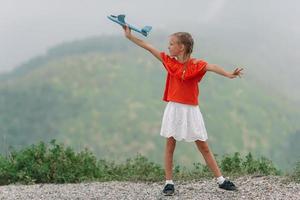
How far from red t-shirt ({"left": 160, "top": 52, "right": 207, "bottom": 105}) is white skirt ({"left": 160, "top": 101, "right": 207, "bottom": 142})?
0.09 meters

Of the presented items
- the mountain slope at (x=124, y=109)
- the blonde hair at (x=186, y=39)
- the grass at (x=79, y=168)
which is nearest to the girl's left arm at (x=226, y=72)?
the blonde hair at (x=186, y=39)

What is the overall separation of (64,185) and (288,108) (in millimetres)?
136093

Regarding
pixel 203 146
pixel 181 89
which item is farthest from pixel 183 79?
pixel 203 146

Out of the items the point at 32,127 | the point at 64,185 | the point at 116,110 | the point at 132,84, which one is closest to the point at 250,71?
the point at 132,84

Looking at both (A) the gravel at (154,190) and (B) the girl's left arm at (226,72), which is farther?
(A) the gravel at (154,190)

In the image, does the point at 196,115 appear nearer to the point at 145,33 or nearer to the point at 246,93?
the point at 145,33

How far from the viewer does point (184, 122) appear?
8.82 metres

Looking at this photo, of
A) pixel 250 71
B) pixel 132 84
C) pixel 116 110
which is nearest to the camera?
pixel 116 110

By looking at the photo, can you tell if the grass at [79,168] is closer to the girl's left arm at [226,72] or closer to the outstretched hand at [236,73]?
the girl's left arm at [226,72]

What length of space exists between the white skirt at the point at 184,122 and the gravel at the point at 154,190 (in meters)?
0.76

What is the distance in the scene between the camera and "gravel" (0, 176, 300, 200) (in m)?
9.07

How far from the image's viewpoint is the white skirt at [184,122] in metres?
8.84

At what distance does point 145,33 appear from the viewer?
28.1 ft

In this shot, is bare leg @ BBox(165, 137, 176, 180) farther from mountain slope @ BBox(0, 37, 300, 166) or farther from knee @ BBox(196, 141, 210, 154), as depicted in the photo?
mountain slope @ BBox(0, 37, 300, 166)
